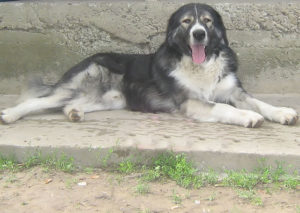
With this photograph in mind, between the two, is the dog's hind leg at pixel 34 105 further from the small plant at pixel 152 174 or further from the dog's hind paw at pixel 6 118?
the small plant at pixel 152 174

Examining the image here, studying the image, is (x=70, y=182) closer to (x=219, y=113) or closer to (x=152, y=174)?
(x=152, y=174)

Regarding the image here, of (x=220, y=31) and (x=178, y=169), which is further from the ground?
(x=220, y=31)

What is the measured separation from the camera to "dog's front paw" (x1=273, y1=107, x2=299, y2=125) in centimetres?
428

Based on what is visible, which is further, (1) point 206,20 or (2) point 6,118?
(1) point 206,20

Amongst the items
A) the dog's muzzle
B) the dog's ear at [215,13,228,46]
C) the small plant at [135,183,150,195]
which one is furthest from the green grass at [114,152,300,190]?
the dog's ear at [215,13,228,46]

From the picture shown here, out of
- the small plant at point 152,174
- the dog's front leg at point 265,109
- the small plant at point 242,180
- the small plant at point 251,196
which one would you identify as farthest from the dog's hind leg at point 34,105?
the small plant at point 251,196

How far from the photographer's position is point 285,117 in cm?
429

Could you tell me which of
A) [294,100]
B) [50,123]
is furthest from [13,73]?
[294,100]

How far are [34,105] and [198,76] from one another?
1.86m

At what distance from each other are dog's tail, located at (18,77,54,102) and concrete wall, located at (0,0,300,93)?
504mm

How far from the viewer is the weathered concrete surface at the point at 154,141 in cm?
351

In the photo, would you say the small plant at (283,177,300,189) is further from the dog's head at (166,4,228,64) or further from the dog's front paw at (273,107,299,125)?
the dog's head at (166,4,228,64)

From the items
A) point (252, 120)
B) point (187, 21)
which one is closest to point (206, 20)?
point (187, 21)

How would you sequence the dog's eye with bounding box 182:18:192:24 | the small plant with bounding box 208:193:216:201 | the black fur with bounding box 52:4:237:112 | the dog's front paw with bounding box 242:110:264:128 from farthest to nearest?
the black fur with bounding box 52:4:237:112, the dog's eye with bounding box 182:18:192:24, the dog's front paw with bounding box 242:110:264:128, the small plant with bounding box 208:193:216:201
